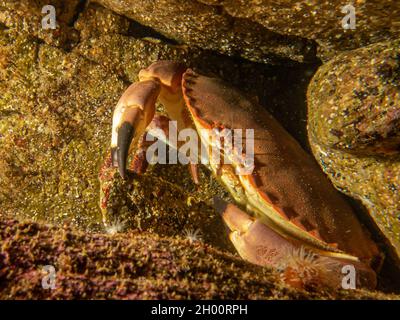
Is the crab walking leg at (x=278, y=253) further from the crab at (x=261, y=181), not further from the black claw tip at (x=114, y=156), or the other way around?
the black claw tip at (x=114, y=156)

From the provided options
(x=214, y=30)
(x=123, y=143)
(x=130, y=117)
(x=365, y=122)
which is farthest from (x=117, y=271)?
(x=214, y=30)

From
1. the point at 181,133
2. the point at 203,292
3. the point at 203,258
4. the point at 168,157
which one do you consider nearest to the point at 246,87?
the point at 181,133

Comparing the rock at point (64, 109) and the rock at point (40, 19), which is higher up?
the rock at point (40, 19)

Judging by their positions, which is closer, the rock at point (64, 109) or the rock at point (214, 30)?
the rock at point (214, 30)

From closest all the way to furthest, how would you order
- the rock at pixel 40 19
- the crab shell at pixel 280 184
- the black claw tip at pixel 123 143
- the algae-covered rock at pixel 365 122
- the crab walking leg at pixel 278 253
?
the algae-covered rock at pixel 365 122 < the crab walking leg at pixel 278 253 < the black claw tip at pixel 123 143 < the crab shell at pixel 280 184 < the rock at pixel 40 19

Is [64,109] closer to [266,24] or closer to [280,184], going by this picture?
[266,24]

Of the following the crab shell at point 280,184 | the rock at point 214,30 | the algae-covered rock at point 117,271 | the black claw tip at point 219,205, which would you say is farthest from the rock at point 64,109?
the algae-covered rock at point 117,271

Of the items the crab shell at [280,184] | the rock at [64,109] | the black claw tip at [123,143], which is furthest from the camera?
the rock at [64,109]
